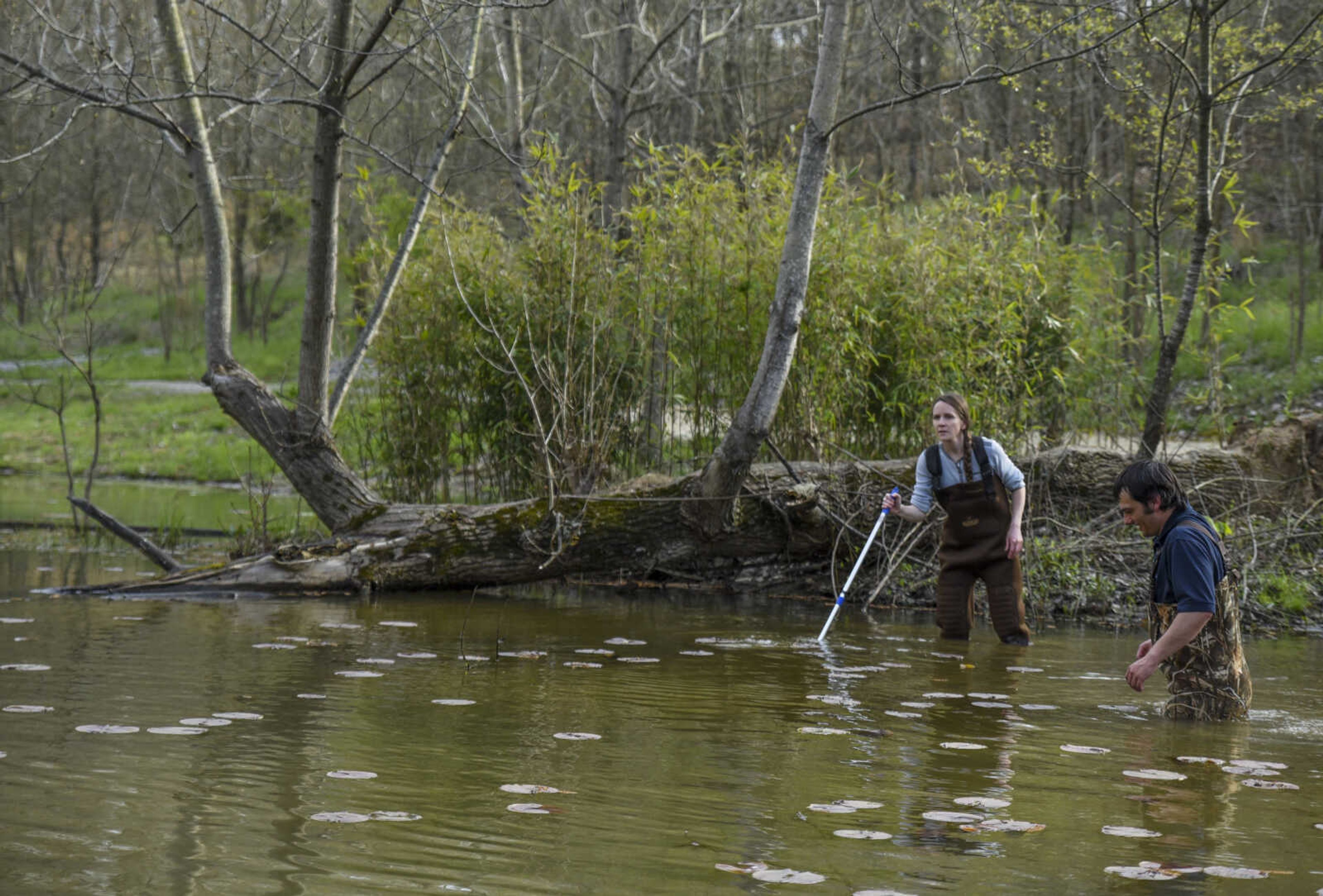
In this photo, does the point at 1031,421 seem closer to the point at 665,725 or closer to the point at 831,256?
the point at 831,256

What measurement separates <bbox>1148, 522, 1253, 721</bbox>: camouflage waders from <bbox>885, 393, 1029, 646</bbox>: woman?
Answer: 7.07 feet

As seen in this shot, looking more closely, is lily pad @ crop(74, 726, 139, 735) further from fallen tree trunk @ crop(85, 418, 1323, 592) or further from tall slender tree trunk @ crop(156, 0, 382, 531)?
tall slender tree trunk @ crop(156, 0, 382, 531)

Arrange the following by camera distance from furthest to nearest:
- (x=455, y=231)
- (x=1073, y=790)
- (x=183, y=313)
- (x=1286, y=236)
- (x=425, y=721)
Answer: (x=183, y=313) → (x=1286, y=236) → (x=455, y=231) → (x=425, y=721) → (x=1073, y=790)

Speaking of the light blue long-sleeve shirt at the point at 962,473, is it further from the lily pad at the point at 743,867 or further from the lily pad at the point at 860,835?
the lily pad at the point at 743,867

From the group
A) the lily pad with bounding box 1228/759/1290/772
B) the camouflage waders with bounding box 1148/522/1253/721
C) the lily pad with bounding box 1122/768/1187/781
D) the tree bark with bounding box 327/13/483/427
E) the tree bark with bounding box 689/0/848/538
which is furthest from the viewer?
the tree bark with bounding box 327/13/483/427

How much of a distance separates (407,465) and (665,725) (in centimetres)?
645

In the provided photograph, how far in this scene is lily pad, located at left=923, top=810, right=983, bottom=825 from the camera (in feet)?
13.4

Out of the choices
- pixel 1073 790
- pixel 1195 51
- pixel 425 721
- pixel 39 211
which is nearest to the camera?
pixel 1073 790

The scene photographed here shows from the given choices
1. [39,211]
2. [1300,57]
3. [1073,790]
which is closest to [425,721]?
[1073,790]

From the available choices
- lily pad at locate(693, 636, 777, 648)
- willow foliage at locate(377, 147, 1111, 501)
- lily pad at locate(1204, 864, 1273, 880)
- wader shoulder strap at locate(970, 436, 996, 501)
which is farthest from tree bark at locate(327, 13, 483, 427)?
lily pad at locate(1204, 864, 1273, 880)

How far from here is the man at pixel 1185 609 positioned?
5.31 meters

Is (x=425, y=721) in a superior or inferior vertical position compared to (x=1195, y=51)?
inferior

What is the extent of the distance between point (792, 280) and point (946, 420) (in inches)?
81.1

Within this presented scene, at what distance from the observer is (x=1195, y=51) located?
1504cm
